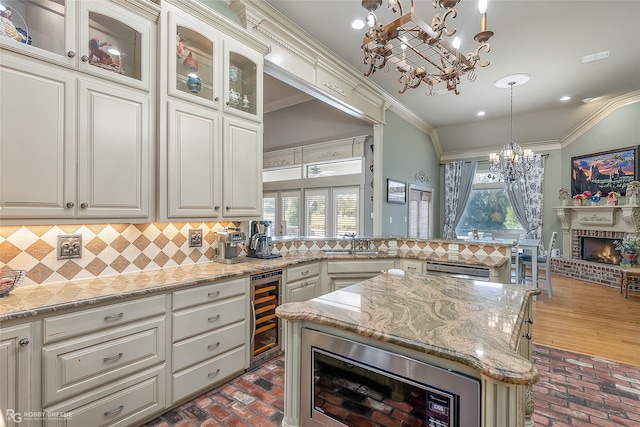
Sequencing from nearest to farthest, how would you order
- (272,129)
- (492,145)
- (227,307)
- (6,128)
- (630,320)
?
(6,128) < (227,307) < (630,320) < (272,129) < (492,145)

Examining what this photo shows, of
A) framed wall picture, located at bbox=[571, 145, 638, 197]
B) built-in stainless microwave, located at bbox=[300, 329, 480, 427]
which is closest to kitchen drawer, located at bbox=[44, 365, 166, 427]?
built-in stainless microwave, located at bbox=[300, 329, 480, 427]

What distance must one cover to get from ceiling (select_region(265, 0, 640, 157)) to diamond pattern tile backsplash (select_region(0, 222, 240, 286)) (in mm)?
2410

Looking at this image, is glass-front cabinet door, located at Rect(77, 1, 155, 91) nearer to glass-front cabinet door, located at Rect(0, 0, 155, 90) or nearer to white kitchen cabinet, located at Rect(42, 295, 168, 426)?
glass-front cabinet door, located at Rect(0, 0, 155, 90)

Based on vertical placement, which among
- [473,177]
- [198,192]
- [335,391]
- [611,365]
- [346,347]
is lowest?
[611,365]

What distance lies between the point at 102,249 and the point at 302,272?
1710 mm

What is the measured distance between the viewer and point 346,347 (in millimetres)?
1234

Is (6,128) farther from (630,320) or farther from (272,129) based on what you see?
(630,320)

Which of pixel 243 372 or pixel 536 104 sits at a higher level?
pixel 536 104

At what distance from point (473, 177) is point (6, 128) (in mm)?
8167

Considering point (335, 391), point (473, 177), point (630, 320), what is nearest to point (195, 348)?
point (335, 391)

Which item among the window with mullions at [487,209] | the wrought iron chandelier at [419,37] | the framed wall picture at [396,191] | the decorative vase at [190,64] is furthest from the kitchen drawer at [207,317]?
the window with mullions at [487,209]

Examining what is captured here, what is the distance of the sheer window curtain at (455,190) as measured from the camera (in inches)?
296

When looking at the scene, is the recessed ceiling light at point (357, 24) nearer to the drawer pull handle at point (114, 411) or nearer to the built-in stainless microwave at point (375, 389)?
the built-in stainless microwave at point (375, 389)

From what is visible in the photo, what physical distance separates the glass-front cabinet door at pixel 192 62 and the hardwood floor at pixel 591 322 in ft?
13.6
